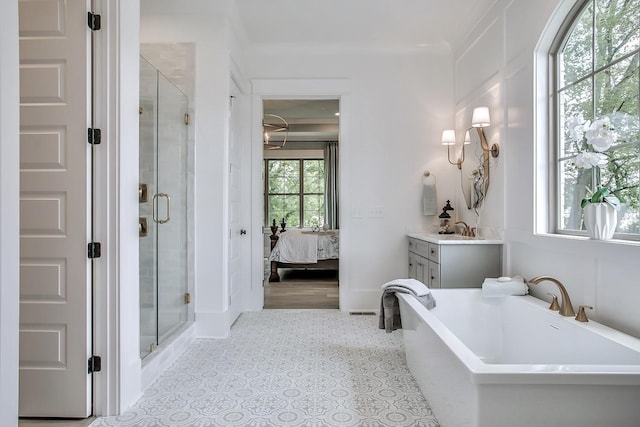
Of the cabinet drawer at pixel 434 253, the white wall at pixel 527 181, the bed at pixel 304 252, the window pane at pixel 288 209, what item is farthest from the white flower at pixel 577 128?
the window pane at pixel 288 209

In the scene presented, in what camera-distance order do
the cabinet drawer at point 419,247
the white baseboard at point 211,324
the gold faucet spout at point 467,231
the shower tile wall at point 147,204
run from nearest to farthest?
the shower tile wall at point 147,204 → the white baseboard at point 211,324 → the cabinet drawer at point 419,247 → the gold faucet spout at point 467,231

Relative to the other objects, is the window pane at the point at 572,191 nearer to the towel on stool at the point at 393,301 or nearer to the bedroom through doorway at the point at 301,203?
the towel on stool at the point at 393,301

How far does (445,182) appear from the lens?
4.39m

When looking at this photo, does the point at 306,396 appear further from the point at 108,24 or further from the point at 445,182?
the point at 445,182

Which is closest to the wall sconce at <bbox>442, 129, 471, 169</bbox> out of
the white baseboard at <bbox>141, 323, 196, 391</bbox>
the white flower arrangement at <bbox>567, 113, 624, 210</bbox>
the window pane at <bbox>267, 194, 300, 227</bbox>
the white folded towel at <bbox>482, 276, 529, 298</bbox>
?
the white folded towel at <bbox>482, 276, 529, 298</bbox>

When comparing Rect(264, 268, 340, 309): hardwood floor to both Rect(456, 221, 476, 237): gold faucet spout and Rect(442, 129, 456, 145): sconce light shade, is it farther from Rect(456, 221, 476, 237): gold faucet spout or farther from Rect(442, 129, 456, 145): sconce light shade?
Rect(442, 129, 456, 145): sconce light shade

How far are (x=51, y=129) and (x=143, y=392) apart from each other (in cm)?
157

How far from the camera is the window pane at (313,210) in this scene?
9.23 m

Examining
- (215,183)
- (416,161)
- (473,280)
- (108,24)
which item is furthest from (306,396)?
(416,161)

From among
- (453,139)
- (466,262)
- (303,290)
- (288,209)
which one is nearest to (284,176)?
(288,209)

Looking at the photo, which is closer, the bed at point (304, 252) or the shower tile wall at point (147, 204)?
the shower tile wall at point (147, 204)

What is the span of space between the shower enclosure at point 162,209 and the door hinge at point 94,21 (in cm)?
70

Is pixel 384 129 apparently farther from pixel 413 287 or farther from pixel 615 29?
pixel 615 29

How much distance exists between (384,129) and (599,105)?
2.35m
